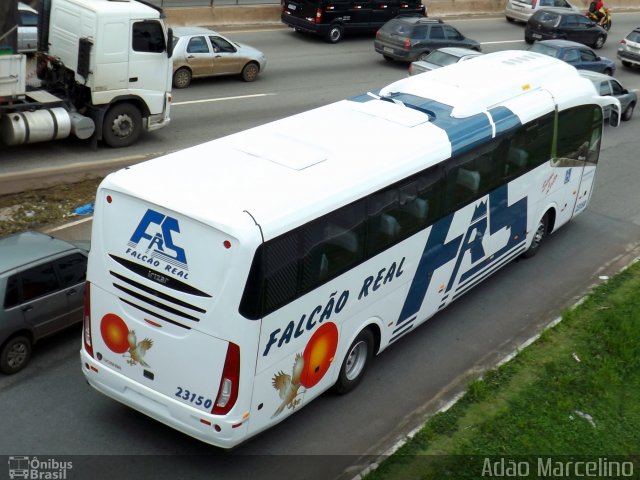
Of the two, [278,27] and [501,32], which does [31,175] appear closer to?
[278,27]

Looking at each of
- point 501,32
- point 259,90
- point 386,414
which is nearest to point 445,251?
point 386,414

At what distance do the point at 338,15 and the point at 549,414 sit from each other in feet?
74.7

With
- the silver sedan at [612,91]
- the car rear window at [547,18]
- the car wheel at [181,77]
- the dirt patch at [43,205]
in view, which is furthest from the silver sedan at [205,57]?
the car rear window at [547,18]

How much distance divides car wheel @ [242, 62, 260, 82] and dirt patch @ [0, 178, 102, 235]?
32.6 feet

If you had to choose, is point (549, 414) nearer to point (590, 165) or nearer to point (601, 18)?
point (590, 165)

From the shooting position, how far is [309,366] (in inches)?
398

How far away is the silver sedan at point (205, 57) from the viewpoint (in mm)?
23797

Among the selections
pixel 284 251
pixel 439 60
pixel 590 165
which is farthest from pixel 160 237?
pixel 439 60

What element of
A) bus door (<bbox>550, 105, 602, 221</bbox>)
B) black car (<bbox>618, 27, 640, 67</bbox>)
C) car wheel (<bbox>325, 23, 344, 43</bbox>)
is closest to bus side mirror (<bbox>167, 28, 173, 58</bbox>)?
bus door (<bbox>550, 105, 602, 221</bbox>)

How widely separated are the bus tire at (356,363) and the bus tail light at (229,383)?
7.27 ft

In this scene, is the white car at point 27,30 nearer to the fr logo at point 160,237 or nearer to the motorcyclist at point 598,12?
the fr logo at point 160,237

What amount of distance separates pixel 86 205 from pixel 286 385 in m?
7.18

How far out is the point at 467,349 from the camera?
1284 cm

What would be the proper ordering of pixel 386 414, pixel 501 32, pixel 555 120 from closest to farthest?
pixel 386 414
pixel 555 120
pixel 501 32
